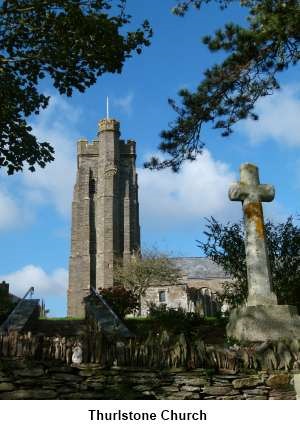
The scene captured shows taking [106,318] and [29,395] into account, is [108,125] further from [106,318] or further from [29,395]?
[29,395]

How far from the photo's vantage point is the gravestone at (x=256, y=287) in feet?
24.1

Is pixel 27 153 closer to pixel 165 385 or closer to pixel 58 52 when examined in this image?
pixel 58 52

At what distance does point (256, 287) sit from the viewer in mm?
7980

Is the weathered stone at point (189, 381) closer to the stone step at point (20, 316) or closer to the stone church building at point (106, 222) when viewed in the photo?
the stone step at point (20, 316)

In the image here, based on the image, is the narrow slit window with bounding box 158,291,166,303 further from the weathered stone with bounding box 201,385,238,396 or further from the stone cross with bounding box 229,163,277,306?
the weathered stone with bounding box 201,385,238,396

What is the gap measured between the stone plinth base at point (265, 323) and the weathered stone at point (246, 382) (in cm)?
134

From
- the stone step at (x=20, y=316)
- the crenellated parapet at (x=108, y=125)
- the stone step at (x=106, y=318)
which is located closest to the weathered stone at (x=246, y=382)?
the stone step at (x=106, y=318)

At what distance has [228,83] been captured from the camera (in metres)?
10.7

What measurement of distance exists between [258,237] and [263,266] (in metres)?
0.55

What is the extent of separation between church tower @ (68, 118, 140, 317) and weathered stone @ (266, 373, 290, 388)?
5305 cm

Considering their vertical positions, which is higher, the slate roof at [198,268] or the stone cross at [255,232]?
the slate roof at [198,268]

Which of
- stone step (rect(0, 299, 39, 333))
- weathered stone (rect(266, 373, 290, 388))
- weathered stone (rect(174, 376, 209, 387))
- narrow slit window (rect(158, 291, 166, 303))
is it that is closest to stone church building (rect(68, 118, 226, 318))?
narrow slit window (rect(158, 291, 166, 303))

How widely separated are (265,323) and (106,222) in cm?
5684

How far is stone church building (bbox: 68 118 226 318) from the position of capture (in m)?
58.8
